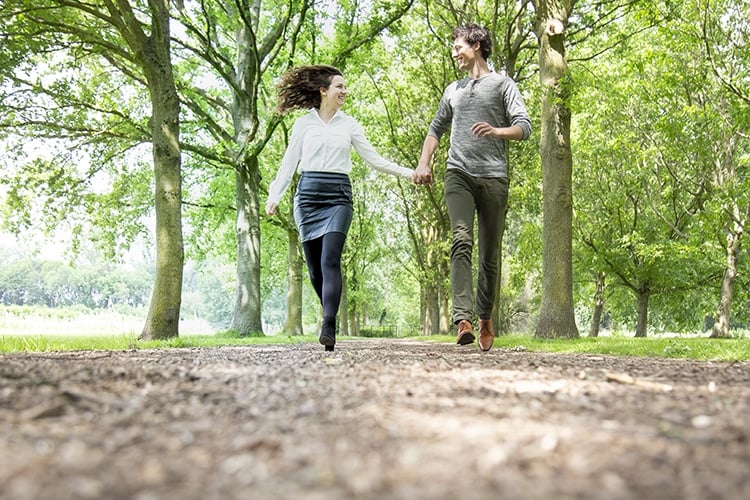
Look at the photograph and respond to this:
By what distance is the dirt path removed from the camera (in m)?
1.30

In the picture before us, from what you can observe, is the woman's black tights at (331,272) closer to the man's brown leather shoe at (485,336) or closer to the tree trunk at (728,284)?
the man's brown leather shoe at (485,336)

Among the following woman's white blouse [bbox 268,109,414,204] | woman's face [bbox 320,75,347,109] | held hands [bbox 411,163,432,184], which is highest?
woman's face [bbox 320,75,347,109]

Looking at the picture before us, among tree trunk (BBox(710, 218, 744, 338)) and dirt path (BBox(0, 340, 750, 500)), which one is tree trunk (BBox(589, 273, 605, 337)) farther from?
dirt path (BBox(0, 340, 750, 500))

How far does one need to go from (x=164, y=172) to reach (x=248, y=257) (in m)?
6.55

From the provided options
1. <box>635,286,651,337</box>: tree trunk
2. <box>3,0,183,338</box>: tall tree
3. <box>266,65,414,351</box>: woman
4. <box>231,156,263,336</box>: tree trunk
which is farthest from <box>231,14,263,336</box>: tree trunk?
<box>635,286,651,337</box>: tree trunk

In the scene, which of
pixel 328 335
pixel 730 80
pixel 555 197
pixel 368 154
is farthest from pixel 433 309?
pixel 328 335

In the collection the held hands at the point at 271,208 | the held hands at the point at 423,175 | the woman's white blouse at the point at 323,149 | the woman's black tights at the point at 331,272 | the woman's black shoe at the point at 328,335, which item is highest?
the woman's white blouse at the point at 323,149

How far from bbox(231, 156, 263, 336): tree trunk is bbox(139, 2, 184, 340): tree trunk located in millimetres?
5655

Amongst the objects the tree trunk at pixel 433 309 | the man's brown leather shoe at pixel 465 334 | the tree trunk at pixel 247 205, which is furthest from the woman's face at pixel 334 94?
the tree trunk at pixel 433 309

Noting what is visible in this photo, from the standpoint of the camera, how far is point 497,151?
6.45 meters

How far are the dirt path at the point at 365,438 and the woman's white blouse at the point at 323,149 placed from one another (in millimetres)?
3852

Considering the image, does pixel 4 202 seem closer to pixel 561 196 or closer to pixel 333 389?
pixel 561 196

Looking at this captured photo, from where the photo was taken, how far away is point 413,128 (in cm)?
2312

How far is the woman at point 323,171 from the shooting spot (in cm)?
621
